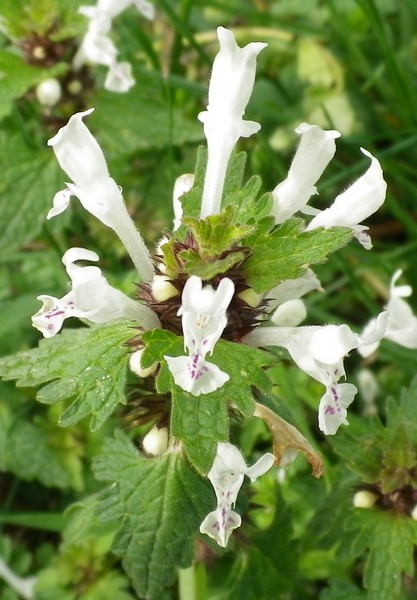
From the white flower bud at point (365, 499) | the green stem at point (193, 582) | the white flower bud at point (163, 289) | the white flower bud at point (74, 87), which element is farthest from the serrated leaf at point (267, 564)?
the white flower bud at point (74, 87)

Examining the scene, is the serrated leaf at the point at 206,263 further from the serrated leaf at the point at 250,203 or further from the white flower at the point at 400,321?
the white flower at the point at 400,321

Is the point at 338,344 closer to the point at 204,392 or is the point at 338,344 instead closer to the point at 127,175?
the point at 204,392

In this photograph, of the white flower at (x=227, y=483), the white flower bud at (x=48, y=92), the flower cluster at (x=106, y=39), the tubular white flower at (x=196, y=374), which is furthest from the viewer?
the white flower bud at (x=48, y=92)

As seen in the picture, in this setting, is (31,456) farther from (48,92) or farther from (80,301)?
(80,301)

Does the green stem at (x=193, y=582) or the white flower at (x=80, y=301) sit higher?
the white flower at (x=80, y=301)

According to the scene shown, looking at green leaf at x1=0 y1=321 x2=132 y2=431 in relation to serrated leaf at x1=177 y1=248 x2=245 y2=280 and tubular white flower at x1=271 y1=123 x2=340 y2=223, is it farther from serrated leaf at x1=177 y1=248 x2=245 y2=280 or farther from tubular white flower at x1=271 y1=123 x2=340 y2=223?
tubular white flower at x1=271 y1=123 x2=340 y2=223

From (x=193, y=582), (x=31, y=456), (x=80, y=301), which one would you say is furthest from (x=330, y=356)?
(x=31, y=456)

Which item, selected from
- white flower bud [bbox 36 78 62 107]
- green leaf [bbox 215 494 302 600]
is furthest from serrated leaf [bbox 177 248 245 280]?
white flower bud [bbox 36 78 62 107]
